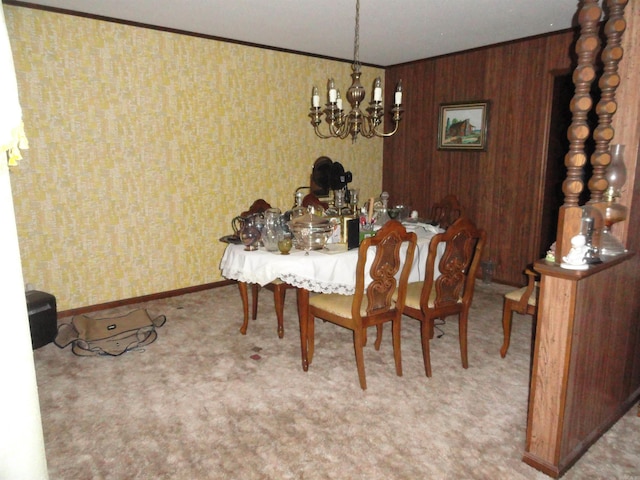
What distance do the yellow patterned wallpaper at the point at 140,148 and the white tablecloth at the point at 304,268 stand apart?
5.47 feet

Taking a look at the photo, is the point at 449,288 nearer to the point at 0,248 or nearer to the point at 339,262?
the point at 339,262

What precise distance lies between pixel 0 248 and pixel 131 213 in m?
3.14

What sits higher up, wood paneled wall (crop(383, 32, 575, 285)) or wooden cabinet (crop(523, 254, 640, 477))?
wood paneled wall (crop(383, 32, 575, 285))

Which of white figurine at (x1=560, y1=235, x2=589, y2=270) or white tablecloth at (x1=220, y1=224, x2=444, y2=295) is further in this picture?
white tablecloth at (x1=220, y1=224, x2=444, y2=295)

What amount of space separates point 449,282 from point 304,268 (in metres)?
0.91

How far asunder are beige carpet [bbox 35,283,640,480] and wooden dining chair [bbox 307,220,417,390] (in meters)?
0.30

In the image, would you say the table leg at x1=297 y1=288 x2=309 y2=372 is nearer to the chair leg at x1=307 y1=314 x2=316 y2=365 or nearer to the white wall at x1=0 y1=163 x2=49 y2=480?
the chair leg at x1=307 y1=314 x2=316 y2=365

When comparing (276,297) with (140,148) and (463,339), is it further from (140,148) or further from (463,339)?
(140,148)

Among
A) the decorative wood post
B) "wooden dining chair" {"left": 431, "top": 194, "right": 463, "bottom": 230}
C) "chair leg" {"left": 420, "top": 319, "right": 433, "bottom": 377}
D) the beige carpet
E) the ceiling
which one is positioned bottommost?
the beige carpet

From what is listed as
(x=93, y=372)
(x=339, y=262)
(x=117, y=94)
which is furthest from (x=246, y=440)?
(x=117, y=94)

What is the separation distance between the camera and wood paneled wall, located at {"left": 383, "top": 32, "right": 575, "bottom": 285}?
14.3 feet

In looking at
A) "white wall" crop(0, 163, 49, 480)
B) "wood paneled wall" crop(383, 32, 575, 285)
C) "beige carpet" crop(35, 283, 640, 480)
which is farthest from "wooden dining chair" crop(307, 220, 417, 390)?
"wood paneled wall" crop(383, 32, 575, 285)

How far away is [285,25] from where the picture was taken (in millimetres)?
3965

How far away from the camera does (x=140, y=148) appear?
4066 millimetres
